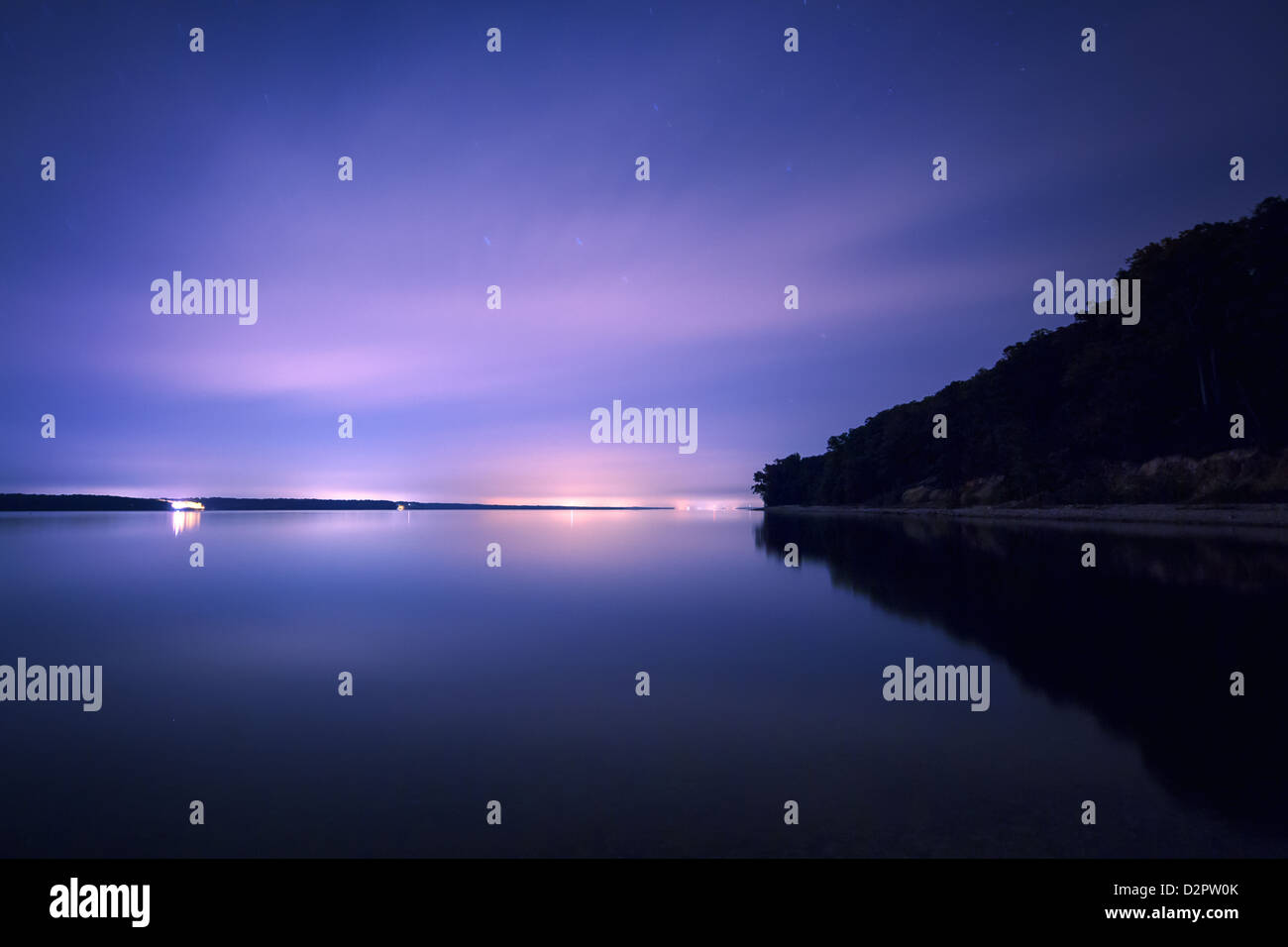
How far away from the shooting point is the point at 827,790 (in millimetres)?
5152

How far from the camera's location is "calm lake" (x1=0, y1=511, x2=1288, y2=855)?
15.0 ft

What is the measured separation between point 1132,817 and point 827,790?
2319 millimetres

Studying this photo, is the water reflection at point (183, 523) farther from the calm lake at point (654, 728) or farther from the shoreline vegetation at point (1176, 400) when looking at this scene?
the shoreline vegetation at point (1176, 400)

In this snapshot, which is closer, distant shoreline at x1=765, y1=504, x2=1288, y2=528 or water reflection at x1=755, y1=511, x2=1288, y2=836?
water reflection at x1=755, y1=511, x2=1288, y2=836

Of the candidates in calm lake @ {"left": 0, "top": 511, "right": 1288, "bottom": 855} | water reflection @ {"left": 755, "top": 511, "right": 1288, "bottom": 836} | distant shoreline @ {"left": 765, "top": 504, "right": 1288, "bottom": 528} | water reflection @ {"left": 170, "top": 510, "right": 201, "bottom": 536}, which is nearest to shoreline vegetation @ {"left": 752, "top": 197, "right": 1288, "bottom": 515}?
distant shoreline @ {"left": 765, "top": 504, "right": 1288, "bottom": 528}

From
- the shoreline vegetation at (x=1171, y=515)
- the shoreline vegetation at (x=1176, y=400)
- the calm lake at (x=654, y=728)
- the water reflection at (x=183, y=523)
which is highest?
the shoreline vegetation at (x=1176, y=400)

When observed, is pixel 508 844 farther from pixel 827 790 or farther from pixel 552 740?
pixel 827 790

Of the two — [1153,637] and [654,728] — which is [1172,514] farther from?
[654,728]

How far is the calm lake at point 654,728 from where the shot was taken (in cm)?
456

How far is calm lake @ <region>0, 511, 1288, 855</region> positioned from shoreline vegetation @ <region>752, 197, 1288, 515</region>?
2814 cm

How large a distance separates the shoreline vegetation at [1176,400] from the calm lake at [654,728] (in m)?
28.1

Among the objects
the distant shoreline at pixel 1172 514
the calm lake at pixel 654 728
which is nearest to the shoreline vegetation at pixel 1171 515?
the distant shoreline at pixel 1172 514

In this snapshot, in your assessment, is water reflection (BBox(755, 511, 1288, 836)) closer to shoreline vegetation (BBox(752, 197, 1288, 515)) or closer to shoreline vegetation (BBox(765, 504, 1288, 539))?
shoreline vegetation (BBox(752, 197, 1288, 515))
